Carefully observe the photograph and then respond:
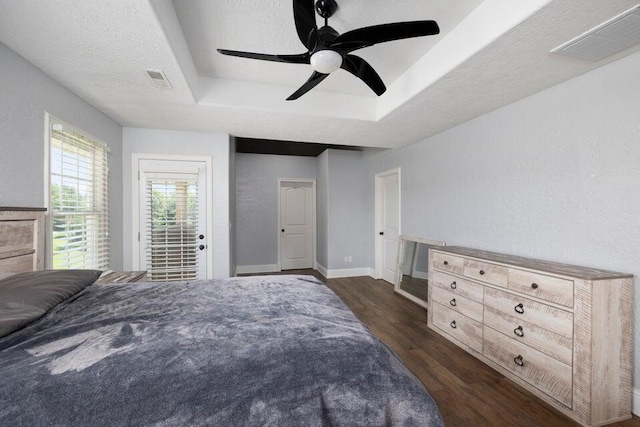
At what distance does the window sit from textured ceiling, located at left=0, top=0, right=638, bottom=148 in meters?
0.46

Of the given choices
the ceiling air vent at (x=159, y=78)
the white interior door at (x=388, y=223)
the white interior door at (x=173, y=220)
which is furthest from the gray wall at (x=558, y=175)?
the white interior door at (x=173, y=220)

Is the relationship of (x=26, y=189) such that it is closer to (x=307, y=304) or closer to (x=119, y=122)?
(x=119, y=122)

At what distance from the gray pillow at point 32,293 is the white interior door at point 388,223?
3.94 meters

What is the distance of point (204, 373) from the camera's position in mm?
827

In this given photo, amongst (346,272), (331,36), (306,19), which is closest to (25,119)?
(306,19)

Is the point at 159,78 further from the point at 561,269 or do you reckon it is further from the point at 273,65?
the point at 561,269

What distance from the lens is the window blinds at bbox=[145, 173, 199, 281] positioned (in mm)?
3346

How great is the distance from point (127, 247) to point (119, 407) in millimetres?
3187

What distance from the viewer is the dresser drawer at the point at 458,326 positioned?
234 centimetres

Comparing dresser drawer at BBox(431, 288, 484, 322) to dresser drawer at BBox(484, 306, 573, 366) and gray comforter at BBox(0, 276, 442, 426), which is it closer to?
dresser drawer at BBox(484, 306, 573, 366)

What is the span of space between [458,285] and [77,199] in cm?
365

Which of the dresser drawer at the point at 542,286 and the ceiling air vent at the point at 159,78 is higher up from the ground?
the ceiling air vent at the point at 159,78

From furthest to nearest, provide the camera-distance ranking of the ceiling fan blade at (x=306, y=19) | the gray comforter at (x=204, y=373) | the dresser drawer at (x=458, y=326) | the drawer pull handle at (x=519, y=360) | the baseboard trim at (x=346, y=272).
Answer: the baseboard trim at (x=346, y=272), the dresser drawer at (x=458, y=326), the drawer pull handle at (x=519, y=360), the ceiling fan blade at (x=306, y=19), the gray comforter at (x=204, y=373)

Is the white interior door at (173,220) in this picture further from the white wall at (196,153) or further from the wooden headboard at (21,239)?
the wooden headboard at (21,239)
